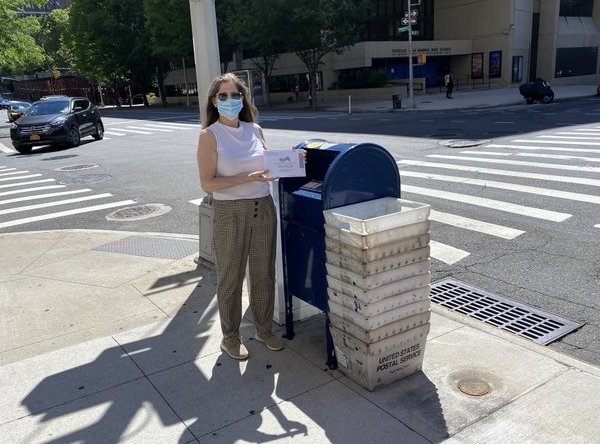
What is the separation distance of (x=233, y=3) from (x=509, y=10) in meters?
21.4

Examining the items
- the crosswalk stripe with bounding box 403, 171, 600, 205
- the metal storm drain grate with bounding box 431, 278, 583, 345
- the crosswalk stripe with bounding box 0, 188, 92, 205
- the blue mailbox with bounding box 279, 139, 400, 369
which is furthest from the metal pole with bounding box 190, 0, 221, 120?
the crosswalk stripe with bounding box 0, 188, 92, 205

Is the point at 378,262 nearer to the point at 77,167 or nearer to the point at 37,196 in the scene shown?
the point at 37,196

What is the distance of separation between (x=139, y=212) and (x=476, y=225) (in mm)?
5594

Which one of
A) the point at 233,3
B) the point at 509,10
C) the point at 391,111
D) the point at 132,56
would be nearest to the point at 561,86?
the point at 509,10

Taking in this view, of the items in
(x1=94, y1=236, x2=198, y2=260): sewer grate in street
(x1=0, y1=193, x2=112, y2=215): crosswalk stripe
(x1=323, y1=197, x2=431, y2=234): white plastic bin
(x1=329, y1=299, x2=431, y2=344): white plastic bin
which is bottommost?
(x1=0, y1=193, x2=112, y2=215): crosswalk stripe

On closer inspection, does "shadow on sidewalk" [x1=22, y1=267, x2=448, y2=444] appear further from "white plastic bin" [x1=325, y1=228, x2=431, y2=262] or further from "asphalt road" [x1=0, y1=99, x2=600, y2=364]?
"asphalt road" [x1=0, y1=99, x2=600, y2=364]

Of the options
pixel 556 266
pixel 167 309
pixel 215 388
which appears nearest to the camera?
pixel 215 388

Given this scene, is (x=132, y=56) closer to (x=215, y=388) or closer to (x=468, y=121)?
(x=468, y=121)

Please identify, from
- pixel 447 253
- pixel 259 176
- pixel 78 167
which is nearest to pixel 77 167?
pixel 78 167

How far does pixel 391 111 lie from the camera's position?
30.5m

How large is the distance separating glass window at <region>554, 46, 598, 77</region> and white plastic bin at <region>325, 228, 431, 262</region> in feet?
159

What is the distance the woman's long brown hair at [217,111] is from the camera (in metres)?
3.82

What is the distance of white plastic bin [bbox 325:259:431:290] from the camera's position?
3.35 m

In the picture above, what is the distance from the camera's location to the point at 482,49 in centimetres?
4450
